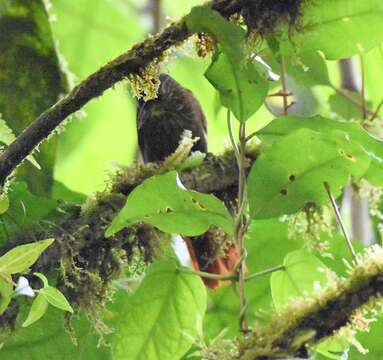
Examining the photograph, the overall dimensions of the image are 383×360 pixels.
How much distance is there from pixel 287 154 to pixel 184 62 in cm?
140

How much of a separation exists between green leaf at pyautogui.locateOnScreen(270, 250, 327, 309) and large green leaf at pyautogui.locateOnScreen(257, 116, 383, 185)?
146mm

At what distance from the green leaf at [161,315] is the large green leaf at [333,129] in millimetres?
237

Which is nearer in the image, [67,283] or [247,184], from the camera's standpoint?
[247,184]

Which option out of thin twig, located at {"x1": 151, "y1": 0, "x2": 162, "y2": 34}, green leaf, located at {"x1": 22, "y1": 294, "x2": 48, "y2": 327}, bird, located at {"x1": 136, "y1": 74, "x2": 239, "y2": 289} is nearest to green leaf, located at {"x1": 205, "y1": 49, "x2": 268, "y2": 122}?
green leaf, located at {"x1": 22, "y1": 294, "x2": 48, "y2": 327}

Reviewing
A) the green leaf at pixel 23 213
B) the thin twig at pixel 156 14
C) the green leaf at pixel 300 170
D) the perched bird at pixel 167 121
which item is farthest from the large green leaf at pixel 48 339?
the thin twig at pixel 156 14

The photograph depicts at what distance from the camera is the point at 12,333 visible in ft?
5.06

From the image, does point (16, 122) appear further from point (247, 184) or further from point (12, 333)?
point (247, 184)

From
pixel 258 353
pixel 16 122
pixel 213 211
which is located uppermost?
pixel 16 122

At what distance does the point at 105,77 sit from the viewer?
4.16 ft

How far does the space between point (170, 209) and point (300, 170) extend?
0.19m

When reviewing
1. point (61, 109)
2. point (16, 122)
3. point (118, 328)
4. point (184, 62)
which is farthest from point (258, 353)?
point (184, 62)

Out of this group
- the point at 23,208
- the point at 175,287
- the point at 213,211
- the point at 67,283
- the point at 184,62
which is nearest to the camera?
the point at 213,211

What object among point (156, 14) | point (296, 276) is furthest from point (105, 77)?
point (156, 14)

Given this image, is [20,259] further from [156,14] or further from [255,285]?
[156,14]
